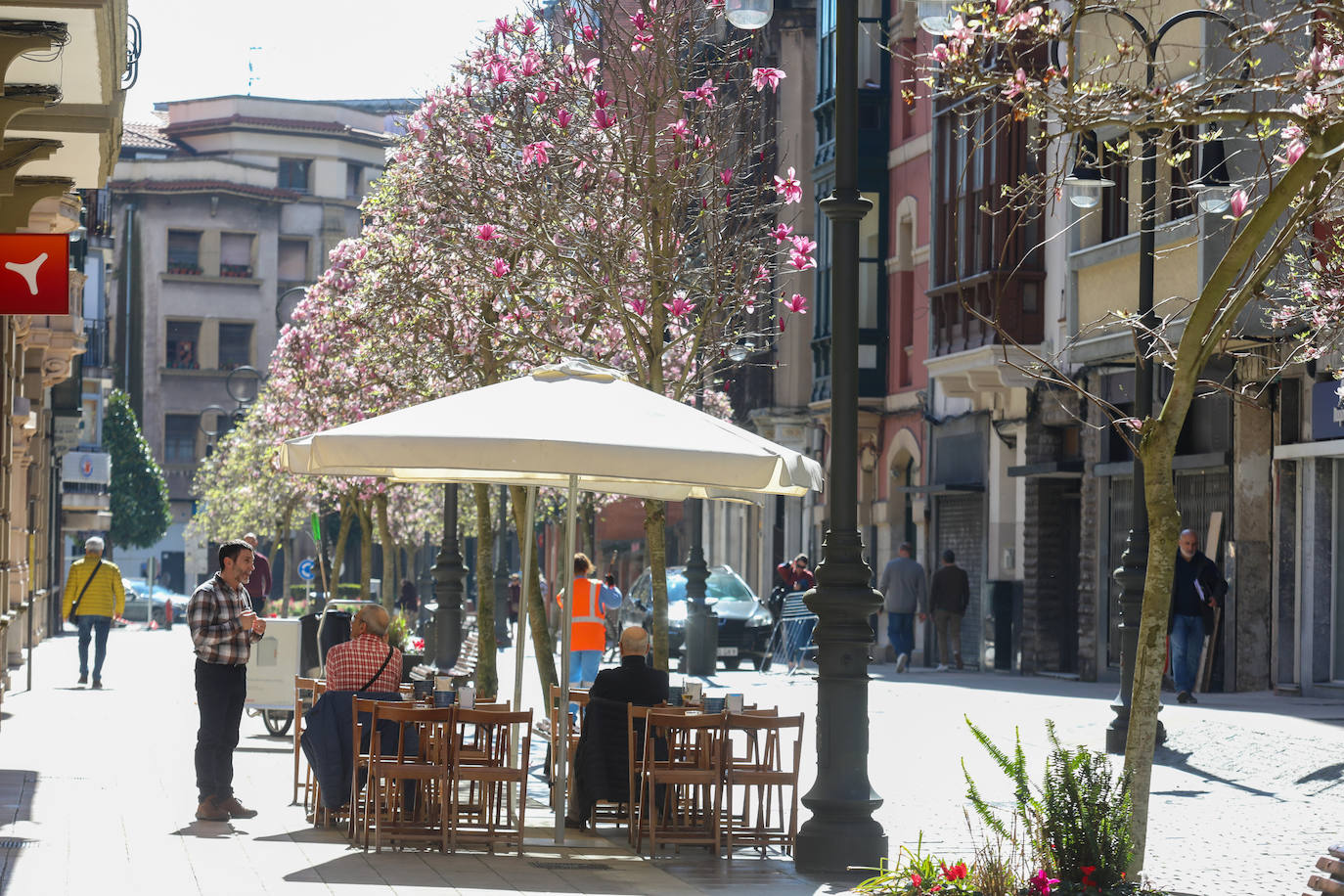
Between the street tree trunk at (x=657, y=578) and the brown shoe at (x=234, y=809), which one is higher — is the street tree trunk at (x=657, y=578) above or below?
above

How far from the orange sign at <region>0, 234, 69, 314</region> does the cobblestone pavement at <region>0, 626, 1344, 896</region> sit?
3.05m

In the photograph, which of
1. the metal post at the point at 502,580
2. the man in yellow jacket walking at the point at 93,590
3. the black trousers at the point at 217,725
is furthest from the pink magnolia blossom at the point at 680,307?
the metal post at the point at 502,580

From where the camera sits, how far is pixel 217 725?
12.9m

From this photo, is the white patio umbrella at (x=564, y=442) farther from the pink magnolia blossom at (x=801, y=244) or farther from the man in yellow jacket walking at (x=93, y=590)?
the man in yellow jacket walking at (x=93, y=590)

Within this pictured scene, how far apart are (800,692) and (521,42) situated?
463 inches

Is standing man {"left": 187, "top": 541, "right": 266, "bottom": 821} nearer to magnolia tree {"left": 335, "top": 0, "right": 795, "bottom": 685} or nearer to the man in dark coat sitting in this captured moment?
the man in dark coat sitting

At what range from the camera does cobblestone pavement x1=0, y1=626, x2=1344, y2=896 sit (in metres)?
10.5

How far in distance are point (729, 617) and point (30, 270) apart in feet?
76.3

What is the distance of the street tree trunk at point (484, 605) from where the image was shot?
64.1 ft

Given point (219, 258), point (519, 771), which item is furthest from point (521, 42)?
point (219, 258)

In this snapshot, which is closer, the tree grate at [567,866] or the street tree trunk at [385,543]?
the tree grate at [567,866]

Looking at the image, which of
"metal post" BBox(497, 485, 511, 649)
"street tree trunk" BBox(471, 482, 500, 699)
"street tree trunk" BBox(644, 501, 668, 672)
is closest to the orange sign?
"street tree trunk" BBox(644, 501, 668, 672)

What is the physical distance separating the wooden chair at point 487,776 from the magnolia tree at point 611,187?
9.90 feet

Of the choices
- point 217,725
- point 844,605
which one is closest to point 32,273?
point 217,725
